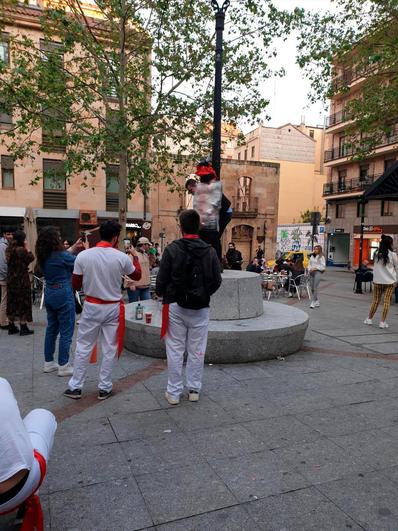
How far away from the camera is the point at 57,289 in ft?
15.4

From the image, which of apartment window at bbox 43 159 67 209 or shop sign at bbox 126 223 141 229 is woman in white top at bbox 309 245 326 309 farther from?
apartment window at bbox 43 159 67 209

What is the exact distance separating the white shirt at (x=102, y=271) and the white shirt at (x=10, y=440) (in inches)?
85.6

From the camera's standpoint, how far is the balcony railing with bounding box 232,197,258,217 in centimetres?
3168

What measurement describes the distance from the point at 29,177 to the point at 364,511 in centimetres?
2398

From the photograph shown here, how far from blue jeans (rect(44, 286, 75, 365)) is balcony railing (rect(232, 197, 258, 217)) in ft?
90.3

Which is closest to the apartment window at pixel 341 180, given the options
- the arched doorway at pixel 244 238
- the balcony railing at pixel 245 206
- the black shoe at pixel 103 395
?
the balcony railing at pixel 245 206

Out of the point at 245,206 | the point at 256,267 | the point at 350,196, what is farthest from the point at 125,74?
the point at 350,196

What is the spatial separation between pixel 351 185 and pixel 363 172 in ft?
4.86

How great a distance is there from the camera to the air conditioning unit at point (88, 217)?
79.4 feet

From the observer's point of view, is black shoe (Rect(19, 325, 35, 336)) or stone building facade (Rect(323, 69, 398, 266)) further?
stone building facade (Rect(323, 69, 398, 266))

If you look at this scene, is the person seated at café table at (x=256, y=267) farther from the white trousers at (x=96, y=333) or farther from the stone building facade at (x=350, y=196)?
the stone building facade at (x=350, y=196)

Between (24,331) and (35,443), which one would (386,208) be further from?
(35,443)

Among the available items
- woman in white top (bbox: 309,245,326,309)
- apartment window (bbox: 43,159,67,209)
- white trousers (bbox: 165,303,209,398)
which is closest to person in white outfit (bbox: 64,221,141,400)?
white trousers (bbox: 165,303,209,398)

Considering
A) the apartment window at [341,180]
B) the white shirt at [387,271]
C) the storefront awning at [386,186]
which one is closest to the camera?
the white shirt at [387,271]
